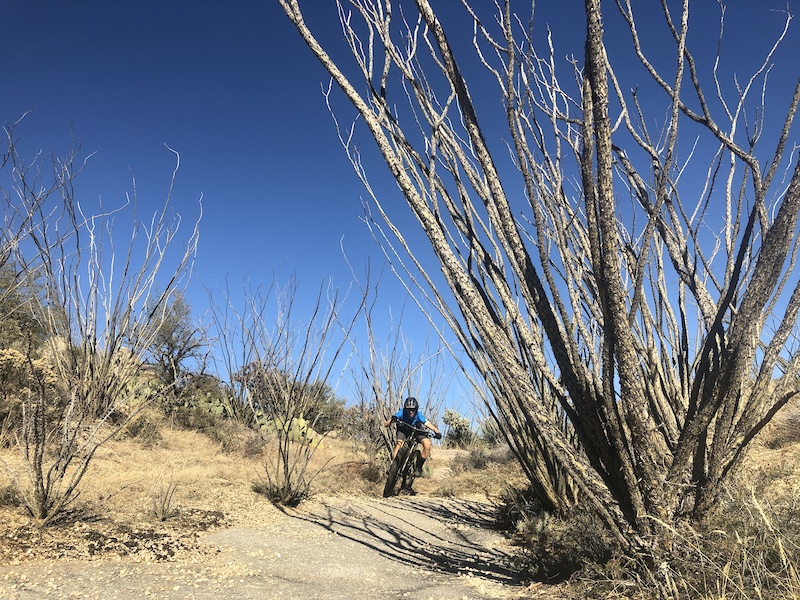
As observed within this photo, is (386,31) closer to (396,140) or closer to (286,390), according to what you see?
(396,140)

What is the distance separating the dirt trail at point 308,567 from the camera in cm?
262

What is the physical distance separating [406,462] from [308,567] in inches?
151

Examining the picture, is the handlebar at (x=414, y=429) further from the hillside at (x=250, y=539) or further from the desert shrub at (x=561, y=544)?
the desert shrub at (x=561, y=544)

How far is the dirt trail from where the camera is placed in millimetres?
2625

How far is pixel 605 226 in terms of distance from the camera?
6.94ft

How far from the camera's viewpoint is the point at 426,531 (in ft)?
15.0

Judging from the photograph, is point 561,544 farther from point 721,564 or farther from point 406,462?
point 406,462

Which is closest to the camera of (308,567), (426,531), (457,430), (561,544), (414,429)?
(561,544)

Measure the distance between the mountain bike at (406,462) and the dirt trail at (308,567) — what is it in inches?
64.3

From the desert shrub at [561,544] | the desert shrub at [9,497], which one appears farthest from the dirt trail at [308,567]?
the desert shrub at [9,497]

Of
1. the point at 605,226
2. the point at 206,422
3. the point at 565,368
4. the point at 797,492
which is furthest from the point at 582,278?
the point at 206,422

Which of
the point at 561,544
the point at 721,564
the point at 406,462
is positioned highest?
the point at 406,462

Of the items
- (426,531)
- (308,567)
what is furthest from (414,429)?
(308,567)

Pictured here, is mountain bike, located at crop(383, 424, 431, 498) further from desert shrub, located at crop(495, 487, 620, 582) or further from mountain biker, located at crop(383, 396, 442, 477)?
desert shrub, located at crop(495, 487, 620, 582)
